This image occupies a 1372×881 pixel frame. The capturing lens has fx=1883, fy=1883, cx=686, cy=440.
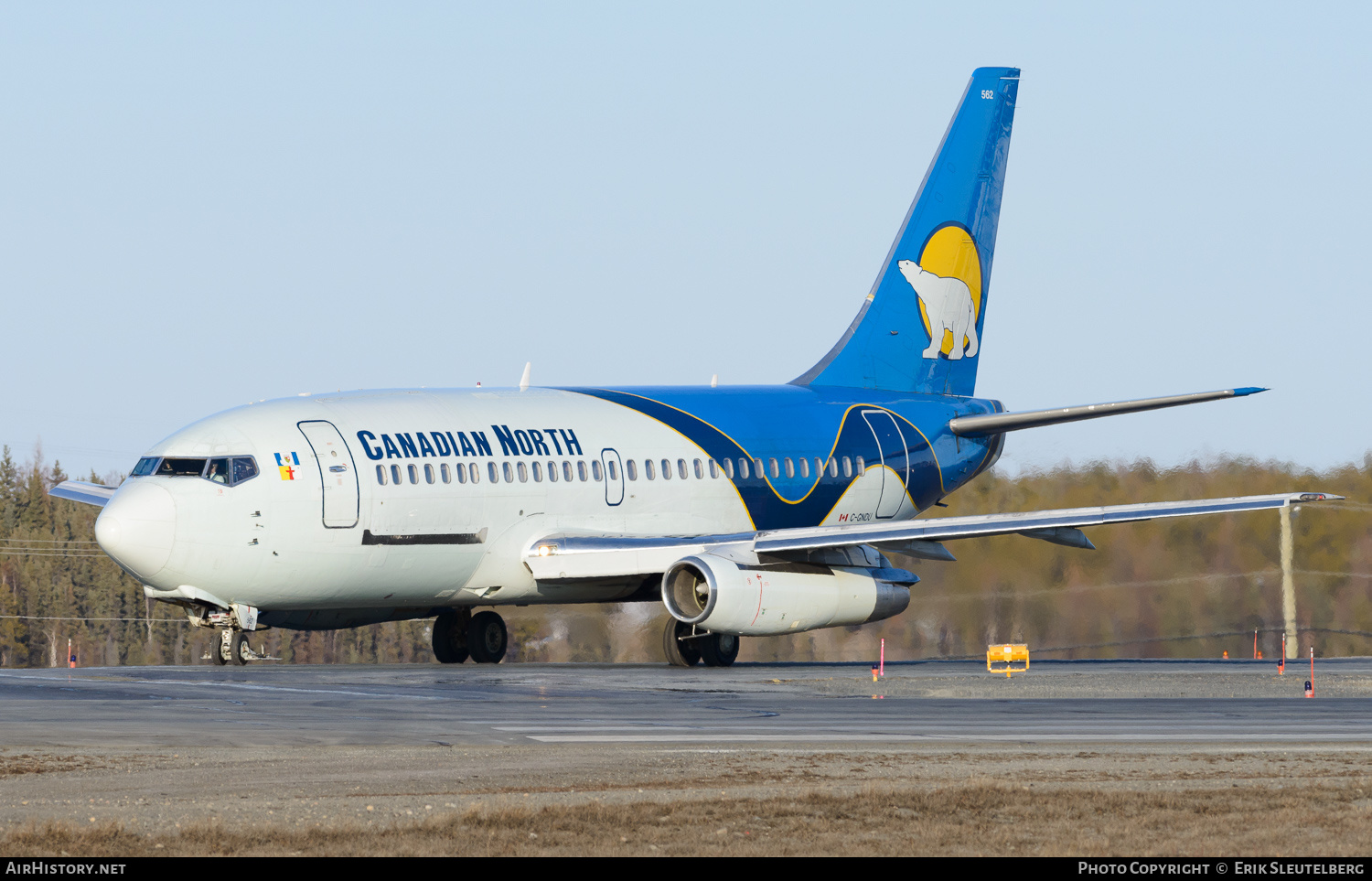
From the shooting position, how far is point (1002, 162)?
131ft

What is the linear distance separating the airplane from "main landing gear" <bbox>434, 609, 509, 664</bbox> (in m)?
0.04

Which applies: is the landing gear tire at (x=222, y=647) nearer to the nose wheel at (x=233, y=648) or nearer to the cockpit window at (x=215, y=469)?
the nose wheel at (x=233, y=648)

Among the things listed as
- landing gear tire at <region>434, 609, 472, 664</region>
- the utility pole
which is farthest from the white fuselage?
the utility pole

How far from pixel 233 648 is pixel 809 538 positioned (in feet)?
29.1

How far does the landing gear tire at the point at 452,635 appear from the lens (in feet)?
106

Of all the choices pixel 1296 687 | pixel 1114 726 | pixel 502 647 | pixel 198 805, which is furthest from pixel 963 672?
pixel 198 805

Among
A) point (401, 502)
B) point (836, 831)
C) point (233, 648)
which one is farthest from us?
point (233, 648)

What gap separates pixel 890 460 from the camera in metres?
35.8

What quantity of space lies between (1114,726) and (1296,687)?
7308 millimetres

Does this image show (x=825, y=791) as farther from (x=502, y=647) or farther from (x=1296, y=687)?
(x=502, y=647)

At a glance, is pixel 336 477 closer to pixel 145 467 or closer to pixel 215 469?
pixel 215 469

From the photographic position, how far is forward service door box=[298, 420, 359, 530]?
2714 centimetres

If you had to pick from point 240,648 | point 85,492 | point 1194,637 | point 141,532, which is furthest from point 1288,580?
point 141,532

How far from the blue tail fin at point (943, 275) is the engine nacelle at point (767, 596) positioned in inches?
300
